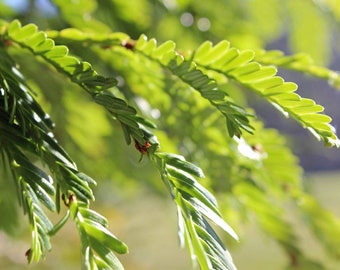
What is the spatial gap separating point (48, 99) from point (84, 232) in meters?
0.37

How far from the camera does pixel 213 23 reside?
0.76 meters

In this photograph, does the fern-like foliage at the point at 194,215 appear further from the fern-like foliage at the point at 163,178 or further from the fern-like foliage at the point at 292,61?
the fern-like foliage at the point at 292,61

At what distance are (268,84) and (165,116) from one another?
0.17 meters

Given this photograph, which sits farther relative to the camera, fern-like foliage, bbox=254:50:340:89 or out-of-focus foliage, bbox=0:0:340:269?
fern-like foliage, bbox=254:50:340:89

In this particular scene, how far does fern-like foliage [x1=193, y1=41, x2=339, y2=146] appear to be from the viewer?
284 mm

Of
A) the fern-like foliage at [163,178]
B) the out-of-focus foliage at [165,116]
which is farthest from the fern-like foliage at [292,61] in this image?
the fern-like foliage at [163,178]

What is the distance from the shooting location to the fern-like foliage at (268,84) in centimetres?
28

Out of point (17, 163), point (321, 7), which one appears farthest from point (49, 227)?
point (321, 7)

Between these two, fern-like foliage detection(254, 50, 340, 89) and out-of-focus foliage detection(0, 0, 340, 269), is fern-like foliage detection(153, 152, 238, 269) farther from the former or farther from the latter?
fern-like foliage detection(254, 50, 340, 89)

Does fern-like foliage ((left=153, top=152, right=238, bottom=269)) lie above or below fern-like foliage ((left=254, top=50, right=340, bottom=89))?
below

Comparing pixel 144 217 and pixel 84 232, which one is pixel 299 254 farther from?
pixel 144 217

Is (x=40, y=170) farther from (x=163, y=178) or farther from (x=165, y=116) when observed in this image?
(x=165, y=116)

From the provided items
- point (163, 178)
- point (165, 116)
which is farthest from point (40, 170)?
point (165, 116)

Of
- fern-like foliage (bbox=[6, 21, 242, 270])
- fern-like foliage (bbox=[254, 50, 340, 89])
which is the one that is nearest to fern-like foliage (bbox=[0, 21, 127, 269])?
fern-like foliage (bbox=[6, 21, 242, 270])
